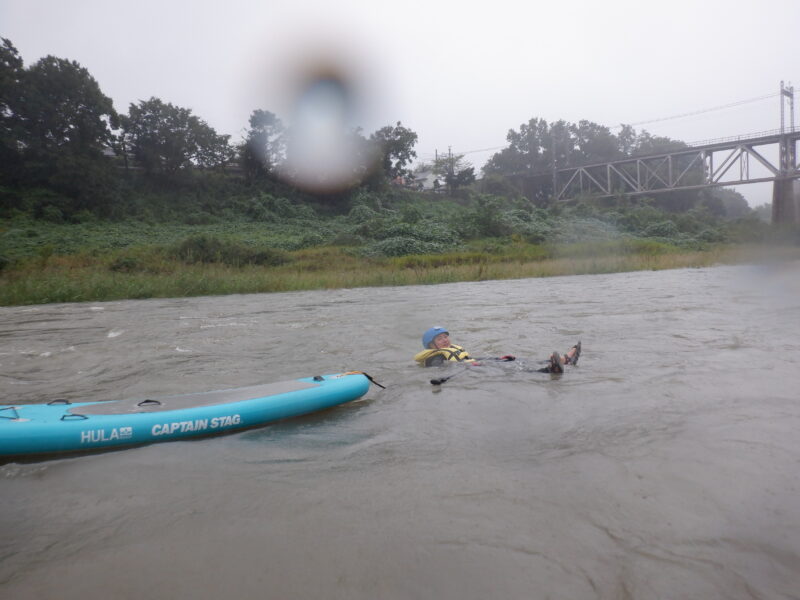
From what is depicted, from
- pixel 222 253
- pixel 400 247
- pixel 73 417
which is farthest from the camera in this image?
pixel 400 247

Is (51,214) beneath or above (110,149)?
beneath

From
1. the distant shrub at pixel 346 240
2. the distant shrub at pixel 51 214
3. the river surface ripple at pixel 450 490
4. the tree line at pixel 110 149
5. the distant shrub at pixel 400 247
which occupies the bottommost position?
the river surface ripple at pixel 450 490

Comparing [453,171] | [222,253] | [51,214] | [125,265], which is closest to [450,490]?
[125,265]

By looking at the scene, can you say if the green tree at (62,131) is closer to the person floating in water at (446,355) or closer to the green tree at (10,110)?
the green tree at (10,110)

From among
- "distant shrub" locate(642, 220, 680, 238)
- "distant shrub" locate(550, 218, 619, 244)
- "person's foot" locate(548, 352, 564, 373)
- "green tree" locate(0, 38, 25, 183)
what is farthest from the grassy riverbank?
"person's foot" locate(548, 352, 564, 373)

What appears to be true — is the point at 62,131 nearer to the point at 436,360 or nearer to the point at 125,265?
the point at 125,265

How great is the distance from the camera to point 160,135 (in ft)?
102

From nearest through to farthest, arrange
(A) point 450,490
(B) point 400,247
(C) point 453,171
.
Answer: (A) point 450,490
(B) point 400,247
(C) point 453,171

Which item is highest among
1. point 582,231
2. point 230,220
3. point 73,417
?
point 230,220

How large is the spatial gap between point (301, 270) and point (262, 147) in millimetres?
17904

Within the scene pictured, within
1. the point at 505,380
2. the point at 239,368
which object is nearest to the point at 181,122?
the point at 239,368

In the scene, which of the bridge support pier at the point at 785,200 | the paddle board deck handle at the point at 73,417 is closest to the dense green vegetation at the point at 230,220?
the bridge support pier at the point at 785,200

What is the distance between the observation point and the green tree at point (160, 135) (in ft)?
101

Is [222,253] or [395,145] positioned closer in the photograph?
[222,253]
